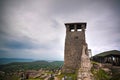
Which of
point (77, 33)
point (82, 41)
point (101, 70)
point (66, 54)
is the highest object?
point (77, 33)

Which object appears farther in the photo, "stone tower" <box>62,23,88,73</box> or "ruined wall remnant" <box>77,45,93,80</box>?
"stone tower" <box>62,23,88,73</box>

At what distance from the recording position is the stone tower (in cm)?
2793

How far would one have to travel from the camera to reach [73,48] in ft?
94.9

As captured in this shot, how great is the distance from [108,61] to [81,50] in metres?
8.63

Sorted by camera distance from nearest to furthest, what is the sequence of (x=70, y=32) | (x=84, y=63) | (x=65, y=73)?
(x=84, y=63), (x=65, y=73), (x=70, y=32)

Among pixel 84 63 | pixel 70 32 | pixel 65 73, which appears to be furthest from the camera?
pixel 70 32

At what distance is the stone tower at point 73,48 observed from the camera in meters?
27.9

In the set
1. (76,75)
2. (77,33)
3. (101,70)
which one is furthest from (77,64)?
(77,33)

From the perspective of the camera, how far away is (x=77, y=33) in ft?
96.4

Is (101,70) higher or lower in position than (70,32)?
lower

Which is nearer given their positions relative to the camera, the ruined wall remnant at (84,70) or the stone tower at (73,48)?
the ruined wall remnant at (84,70)

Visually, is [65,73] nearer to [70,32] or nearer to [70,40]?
[70,40]

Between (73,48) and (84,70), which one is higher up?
(73,48)

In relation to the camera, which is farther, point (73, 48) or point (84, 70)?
point (73, 48)
